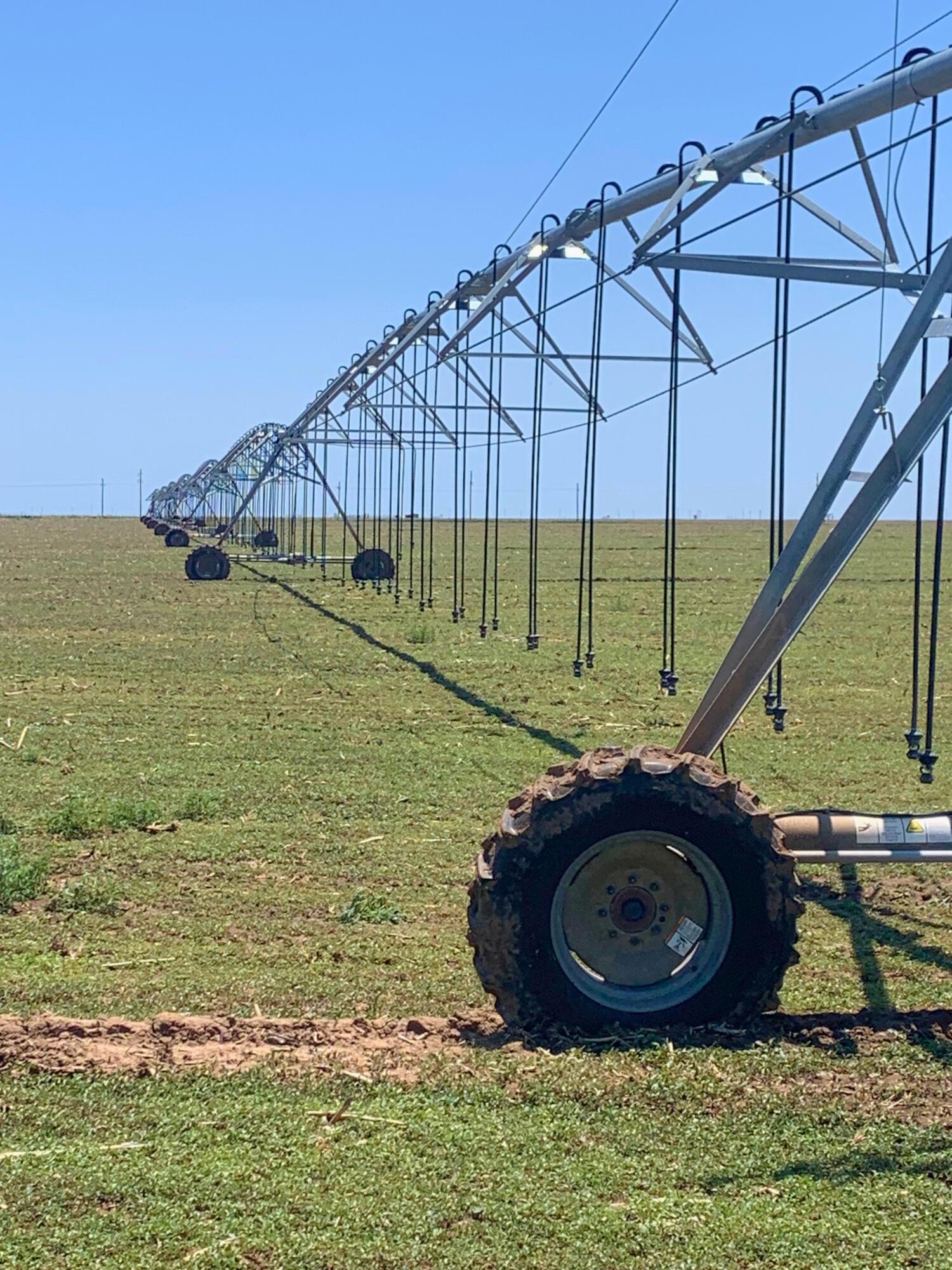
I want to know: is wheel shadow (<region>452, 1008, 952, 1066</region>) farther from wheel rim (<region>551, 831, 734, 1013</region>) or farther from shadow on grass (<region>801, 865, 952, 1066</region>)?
wheel rim (<region>551, 831, 734, 1013</region>)

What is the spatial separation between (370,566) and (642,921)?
27.5 metres

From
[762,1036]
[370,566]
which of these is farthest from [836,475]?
[370,566]

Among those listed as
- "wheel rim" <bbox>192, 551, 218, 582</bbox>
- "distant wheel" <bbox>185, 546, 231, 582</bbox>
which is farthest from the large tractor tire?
"wheel rim" <bbox>192, 551, 218, 582</bbox>

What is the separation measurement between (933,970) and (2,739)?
313 inches

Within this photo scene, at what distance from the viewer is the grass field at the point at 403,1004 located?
147 inches

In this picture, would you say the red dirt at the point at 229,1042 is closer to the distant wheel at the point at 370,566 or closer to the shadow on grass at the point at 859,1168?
the shadow on grass at the point at 859,1168

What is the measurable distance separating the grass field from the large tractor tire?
7.3 inches

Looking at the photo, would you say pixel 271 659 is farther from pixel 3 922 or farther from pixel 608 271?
pixel 3 922

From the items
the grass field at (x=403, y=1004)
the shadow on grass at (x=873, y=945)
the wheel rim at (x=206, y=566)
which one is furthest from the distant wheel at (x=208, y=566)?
the shadow on grass at (x=873, y=945)

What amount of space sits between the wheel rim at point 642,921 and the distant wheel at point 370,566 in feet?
87.3

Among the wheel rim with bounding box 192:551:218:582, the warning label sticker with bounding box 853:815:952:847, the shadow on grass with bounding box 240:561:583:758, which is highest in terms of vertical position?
the wheel rim with bounding box 192:551:218:582

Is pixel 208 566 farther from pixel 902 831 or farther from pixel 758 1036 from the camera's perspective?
pixel 758 1036

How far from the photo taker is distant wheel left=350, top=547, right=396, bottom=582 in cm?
3200

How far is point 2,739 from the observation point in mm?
11992
